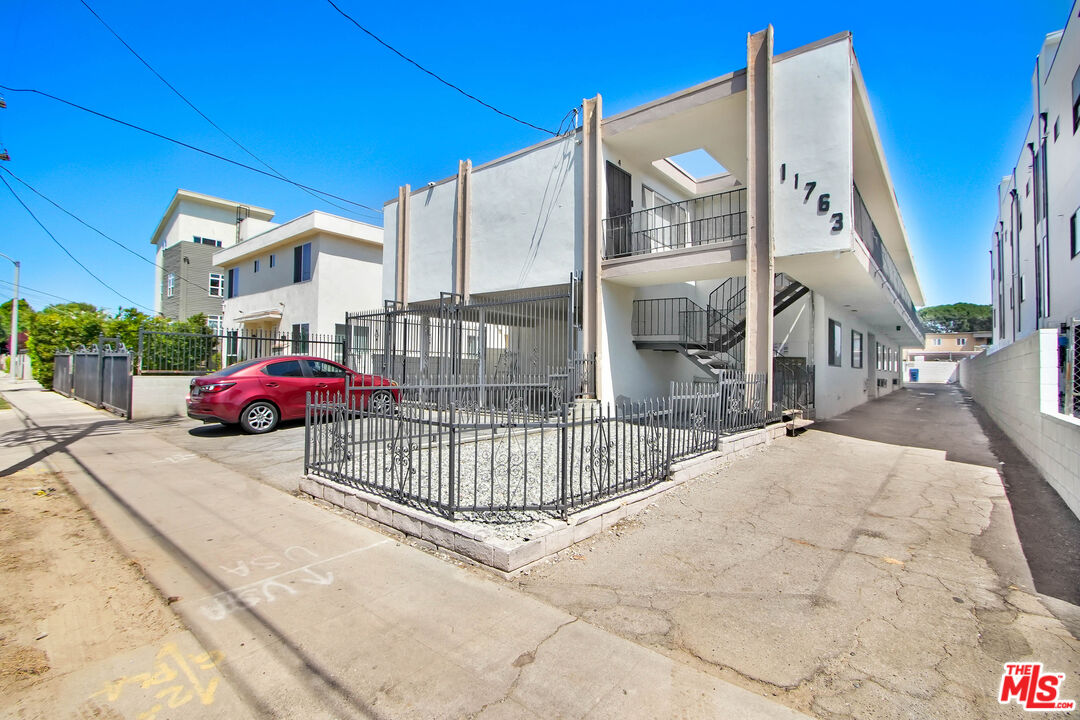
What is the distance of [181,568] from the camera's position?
388 cm

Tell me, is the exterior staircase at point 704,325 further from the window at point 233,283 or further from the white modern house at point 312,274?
the window at point 233,283

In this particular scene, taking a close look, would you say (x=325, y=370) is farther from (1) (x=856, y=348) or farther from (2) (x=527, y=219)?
(1) (x=856, y=348)

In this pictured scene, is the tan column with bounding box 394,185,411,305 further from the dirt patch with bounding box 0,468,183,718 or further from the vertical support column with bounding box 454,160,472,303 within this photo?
the dirt patch with bounding box 0,468,183,718

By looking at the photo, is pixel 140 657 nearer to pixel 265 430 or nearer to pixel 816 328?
pixel 265 430

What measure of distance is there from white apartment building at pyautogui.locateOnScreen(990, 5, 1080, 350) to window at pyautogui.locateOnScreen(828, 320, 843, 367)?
460 cm

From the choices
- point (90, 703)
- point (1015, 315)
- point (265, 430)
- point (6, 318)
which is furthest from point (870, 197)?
point (6, 318)

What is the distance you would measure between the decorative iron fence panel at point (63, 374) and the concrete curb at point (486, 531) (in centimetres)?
1903

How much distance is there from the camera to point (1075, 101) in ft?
38.1

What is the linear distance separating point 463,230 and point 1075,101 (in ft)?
50.7

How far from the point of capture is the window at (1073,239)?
1163cm

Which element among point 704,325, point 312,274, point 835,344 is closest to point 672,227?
point 704,325

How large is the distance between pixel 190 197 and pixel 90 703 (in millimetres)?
38807

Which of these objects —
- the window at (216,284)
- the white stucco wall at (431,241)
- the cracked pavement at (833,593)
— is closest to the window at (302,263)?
the white stucco wall at (431,241)

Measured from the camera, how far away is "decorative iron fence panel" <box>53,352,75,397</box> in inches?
716
